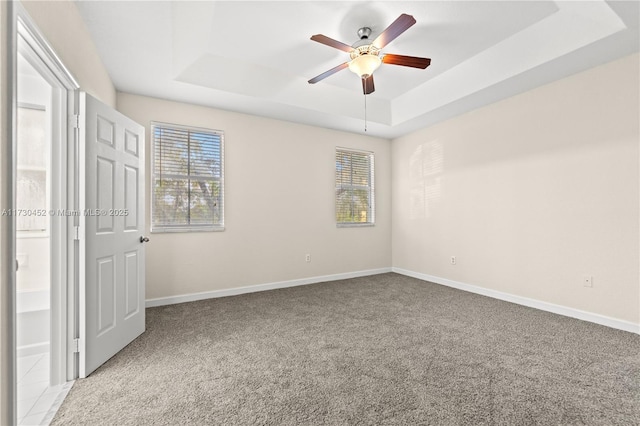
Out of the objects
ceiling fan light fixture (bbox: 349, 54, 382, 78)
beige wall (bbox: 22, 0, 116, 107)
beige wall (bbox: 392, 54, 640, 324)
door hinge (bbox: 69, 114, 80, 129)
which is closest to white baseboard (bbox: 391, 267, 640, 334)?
beige wall (bbox: 392, 54, 640, 324)

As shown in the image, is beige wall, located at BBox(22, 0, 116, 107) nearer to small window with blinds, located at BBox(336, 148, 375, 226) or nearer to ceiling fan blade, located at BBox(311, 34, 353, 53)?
ceiling fan blade, located at BBox(311, 34, 353, 53)

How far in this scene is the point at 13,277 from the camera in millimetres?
1288

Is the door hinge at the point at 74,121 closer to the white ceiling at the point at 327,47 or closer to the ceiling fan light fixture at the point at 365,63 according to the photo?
the white ceiling at the point at 327,47

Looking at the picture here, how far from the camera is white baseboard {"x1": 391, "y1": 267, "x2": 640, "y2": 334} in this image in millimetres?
2868

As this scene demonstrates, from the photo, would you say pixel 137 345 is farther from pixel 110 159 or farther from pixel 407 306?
pixel 407 306

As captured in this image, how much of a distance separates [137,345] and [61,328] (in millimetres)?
667

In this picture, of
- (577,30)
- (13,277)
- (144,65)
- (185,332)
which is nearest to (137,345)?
(185,332)

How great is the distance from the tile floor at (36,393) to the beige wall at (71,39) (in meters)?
2.13

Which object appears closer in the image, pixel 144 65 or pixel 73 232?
pixel 73 232

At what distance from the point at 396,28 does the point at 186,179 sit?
3038 millimetres

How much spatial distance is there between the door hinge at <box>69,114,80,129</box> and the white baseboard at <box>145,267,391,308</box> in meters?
2.31

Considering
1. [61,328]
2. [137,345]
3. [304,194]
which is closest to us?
[61,328]

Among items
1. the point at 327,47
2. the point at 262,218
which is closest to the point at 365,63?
the point at 327,47

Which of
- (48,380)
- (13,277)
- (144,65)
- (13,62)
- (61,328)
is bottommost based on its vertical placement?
(48,380)
